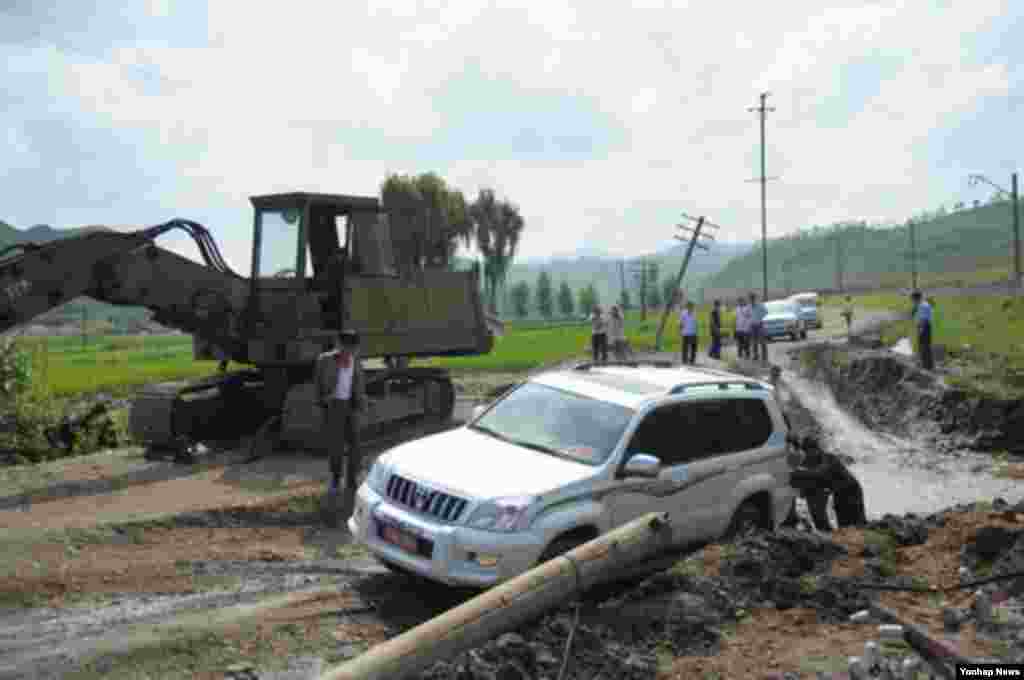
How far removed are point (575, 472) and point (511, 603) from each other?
5.99 ft

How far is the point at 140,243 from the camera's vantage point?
1322 cm

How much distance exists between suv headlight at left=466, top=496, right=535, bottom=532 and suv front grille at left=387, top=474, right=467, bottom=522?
0.50 feet

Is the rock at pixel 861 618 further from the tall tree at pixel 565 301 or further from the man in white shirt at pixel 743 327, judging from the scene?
the tall tree at pixel 565 301

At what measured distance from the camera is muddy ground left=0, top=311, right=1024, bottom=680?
655cm

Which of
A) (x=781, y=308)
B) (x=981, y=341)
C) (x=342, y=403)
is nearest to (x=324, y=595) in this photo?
(x=342, y=403)

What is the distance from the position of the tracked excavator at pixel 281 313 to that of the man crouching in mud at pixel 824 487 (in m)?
6.69

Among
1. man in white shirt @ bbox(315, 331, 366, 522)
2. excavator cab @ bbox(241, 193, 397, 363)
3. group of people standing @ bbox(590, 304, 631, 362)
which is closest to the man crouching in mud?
man in white shirt @ bbox(315, 331, 366, 522)

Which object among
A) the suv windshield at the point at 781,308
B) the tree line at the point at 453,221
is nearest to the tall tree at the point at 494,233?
the tree line at the point at 453,221

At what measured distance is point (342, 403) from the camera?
1208 cm

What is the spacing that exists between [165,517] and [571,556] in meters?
5.38

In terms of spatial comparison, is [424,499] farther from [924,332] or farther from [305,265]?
[924,332]

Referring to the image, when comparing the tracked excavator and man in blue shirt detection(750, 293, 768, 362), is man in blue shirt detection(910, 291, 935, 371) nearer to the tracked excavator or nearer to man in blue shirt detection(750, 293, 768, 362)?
man in blue shirt detection(750, 293, 768, 362)

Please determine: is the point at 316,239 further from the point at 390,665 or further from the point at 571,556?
the point at 390,665

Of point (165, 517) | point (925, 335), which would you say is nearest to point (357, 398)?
point (165, 517)
